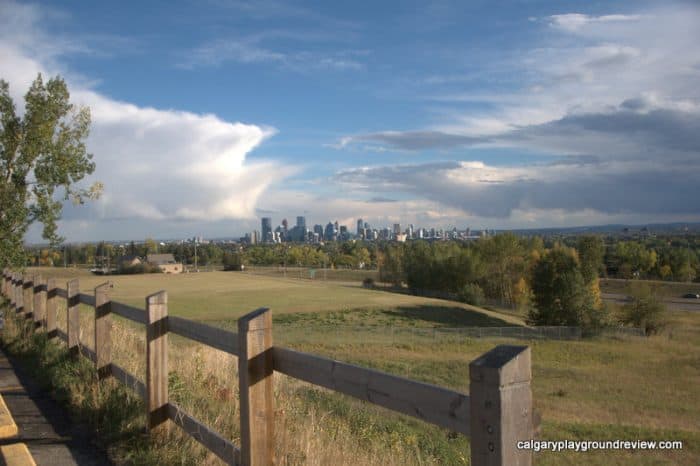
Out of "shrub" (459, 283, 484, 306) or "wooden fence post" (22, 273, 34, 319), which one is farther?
"shrub" (459, 283, 484, 306)

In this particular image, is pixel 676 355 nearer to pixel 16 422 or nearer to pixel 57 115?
pixel 57 115

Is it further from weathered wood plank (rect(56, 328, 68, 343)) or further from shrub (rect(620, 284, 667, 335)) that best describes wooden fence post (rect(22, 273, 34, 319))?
shrub (rect(620, 284, 667, 335))

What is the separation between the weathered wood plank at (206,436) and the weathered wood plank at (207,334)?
0.74m

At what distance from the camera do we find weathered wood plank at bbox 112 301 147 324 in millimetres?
6784

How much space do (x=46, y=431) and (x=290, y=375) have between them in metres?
3.86

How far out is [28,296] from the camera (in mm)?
13820

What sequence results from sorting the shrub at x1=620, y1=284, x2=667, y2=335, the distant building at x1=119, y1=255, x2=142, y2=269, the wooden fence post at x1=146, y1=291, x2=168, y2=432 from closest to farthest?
the wooden fence post at x1=146, y1=291, x2=168, y2=432
the shrub at x1=620, y1=284, x2=667, y2=335
the distant building at x1=119, y1=255, x2=142, y2=269

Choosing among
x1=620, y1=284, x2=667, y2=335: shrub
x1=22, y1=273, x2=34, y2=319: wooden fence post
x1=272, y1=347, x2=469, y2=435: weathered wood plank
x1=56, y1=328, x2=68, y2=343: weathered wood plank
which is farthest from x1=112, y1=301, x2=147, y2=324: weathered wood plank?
x1=620, y1=284, x2=667, y2=335: shrub

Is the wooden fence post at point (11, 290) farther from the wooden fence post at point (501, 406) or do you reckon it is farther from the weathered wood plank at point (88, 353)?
the wooden fence post at point (501, 406)

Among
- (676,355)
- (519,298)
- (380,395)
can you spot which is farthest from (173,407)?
(519,298)

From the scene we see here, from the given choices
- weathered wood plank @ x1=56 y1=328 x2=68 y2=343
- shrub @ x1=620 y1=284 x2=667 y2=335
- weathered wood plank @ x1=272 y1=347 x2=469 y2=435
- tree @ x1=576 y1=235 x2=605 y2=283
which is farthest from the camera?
tree @ x1=576 y1=235 x2=605 y2=283

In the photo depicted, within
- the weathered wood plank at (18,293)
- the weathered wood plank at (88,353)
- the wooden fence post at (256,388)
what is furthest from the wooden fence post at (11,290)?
the wooden fence post at (256,388)

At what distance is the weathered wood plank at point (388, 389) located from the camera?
278cm

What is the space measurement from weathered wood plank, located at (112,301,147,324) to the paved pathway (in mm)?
1312
